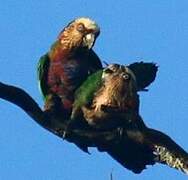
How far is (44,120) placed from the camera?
229 centimetres

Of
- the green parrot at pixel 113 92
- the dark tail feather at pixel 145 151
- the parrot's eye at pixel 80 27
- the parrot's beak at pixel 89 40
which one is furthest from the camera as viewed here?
the parrot's eye at pixel 80 27

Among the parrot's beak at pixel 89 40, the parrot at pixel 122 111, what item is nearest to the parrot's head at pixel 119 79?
the parrot at pixel 122 111

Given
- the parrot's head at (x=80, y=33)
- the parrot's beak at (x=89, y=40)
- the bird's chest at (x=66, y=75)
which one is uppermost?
the parrot's head at (x=80, y=33)

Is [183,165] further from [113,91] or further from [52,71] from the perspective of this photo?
[52,71]

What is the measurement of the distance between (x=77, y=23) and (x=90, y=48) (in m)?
0.23

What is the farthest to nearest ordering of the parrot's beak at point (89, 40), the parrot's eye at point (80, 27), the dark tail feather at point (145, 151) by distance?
the parrot's eye at point (80, 27) → the parrot's beak at point (89, 40) → the dark tail feather at point (145, 151)

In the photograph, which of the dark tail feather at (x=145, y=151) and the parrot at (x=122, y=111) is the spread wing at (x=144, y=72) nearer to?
the parrot at (x=122, y=111)

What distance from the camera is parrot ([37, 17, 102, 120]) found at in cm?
366

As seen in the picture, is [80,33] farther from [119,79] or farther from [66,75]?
[119,79]

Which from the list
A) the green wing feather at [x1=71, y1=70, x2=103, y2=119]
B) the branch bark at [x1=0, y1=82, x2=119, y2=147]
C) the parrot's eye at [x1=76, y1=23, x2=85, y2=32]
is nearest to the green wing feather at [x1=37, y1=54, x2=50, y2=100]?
the parrot's eye at [x1=76, y1=23, x2=85, y2=32]

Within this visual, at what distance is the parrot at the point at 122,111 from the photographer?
7.78 ft

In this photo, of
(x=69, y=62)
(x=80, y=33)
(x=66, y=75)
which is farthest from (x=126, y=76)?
(x=80, y=33)

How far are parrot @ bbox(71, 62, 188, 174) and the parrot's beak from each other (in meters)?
0.45

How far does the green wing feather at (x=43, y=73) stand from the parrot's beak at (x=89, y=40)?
1.21ft
